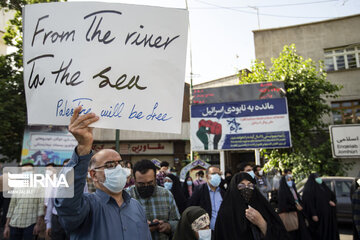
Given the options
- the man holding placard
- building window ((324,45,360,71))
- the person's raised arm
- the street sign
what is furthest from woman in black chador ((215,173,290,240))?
building window ((324,45,360,71))

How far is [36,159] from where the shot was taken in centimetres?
1041

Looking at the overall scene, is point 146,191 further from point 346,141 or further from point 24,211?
point 346,141

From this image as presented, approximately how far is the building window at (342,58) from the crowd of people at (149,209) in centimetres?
1128

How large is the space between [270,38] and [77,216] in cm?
1629

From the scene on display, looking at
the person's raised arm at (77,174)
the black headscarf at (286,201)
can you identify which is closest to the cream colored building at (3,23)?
the black headscarf at (286,201)

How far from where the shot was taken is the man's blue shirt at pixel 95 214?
134 centimetres

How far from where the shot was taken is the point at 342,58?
1454 cm

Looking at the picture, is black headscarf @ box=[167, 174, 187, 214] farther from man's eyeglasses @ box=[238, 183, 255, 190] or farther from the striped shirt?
the striped shirt

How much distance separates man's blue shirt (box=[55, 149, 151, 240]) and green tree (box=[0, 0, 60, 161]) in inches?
362

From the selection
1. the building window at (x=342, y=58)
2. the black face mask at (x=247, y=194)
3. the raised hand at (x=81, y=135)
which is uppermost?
the building window at (x=342, y=58)

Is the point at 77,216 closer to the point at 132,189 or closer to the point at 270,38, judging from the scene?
the point at 132,189

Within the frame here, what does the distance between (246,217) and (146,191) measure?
1054mm

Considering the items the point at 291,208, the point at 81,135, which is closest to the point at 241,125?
the point at 291,208

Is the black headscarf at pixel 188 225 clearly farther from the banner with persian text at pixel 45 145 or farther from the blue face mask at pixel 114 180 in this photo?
the banner with persian text at pixel 45 145
